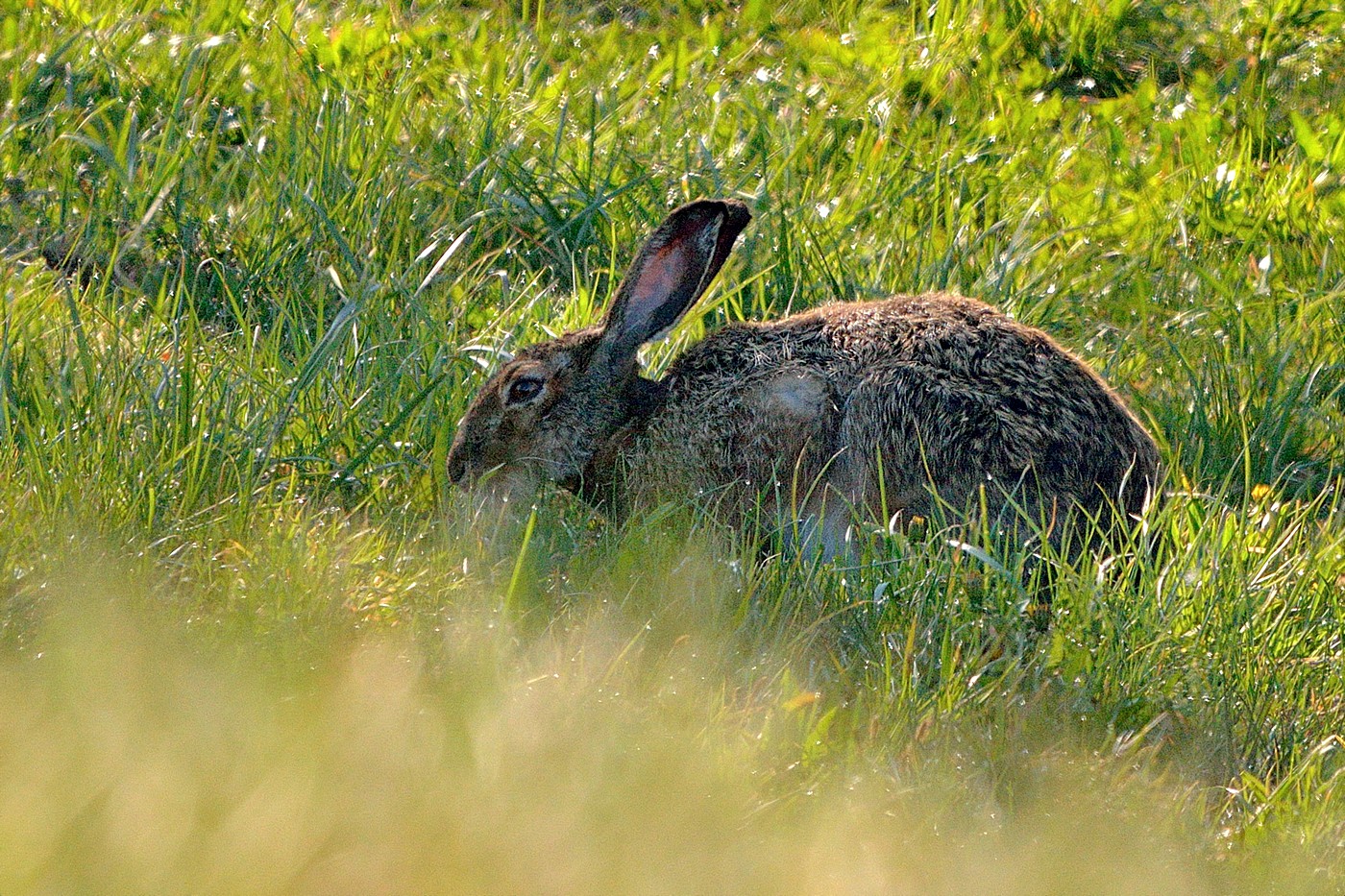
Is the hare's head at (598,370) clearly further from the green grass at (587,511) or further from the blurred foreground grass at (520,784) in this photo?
the blurred foreground grass at (520,784)

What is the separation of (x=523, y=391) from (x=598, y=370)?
0.26 m

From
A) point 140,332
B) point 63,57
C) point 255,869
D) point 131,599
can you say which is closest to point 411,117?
point 63,57

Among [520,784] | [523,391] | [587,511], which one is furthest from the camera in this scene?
[523,391]

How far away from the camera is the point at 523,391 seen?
4949 millimetres

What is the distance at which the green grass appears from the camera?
2189mm

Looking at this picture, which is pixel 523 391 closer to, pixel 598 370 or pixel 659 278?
pixel 598 370

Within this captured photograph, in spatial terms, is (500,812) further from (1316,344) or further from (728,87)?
(728,87)

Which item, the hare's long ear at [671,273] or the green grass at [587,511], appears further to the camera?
the hare's long ear at [671,273]

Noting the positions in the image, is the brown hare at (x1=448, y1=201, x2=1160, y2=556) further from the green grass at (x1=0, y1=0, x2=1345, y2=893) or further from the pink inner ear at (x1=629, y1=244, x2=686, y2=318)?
the green grass at (x1=0, y1=0, x2=1345, y2=893)

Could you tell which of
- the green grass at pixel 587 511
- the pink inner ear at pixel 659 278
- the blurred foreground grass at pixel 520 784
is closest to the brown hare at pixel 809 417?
the pink inner ear at pixel 659 278

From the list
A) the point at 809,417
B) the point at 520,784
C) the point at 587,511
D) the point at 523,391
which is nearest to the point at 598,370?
the point at 523,391

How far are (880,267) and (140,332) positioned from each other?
2641 mm

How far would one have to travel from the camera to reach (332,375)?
15.0 ft

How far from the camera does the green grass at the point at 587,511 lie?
7.18ft
